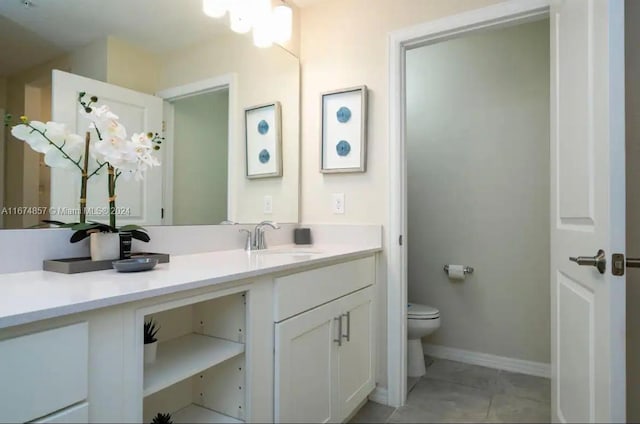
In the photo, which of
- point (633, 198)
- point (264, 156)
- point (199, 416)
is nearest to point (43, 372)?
point (199, 416)

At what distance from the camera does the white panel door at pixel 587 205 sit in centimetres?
100

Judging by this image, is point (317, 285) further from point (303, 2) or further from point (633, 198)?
point (303, 2)

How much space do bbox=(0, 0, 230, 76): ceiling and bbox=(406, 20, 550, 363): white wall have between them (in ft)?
5.76

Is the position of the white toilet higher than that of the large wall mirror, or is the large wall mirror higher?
the large wall mirror

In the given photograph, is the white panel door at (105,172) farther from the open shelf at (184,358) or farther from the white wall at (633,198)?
the white wall at (633,198)

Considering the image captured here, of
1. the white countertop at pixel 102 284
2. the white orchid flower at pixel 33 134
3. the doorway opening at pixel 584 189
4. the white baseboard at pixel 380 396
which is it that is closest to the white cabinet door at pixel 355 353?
the white baseboard at pixel 380 396

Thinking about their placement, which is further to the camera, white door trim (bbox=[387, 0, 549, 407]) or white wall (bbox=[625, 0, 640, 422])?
A: white door trim (bbox=[387, 0, 549, 407])

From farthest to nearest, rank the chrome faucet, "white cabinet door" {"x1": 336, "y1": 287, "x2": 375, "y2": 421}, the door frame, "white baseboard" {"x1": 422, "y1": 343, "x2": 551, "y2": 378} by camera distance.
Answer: "white baseboard" {"x1": 422, "y1": 343, "x2": 551, "y2": 378}, the chrome faucet, "white cabinet door" {"x1": 336, "y1": 287, "x2": 375, "y2": 421}, the door frame

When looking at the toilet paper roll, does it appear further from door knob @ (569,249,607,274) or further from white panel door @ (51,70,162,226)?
white panel door @ (51,70,162,226)

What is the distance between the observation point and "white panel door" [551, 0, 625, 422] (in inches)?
39.3

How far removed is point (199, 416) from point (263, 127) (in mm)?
1430

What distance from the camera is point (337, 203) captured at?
214cm

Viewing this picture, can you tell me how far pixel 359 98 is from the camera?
2.04m

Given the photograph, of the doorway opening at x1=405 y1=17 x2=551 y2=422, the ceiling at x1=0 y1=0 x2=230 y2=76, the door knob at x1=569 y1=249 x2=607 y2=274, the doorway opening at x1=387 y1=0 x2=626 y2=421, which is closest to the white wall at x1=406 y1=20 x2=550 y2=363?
the doorway opening at x1=405 y1=17 x2=551 y2=422
